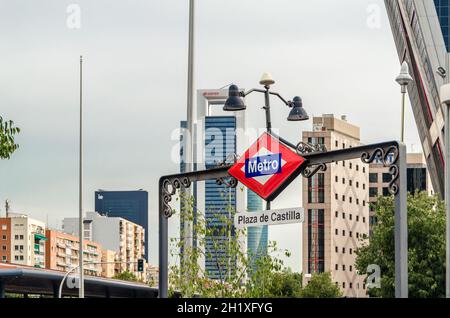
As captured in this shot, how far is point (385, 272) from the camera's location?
176ft

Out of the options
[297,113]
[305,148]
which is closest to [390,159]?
[305,148]

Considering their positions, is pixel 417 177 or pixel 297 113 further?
pixel 417 177

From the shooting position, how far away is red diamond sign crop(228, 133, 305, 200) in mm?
13891

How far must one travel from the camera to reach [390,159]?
1318 centimetres

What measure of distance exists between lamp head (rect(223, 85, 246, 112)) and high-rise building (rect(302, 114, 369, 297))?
5839 inches

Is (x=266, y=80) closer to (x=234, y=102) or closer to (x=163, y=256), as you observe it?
(x=234, y=102)

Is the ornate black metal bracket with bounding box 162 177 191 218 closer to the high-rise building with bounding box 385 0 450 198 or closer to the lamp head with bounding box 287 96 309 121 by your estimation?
the lamp head with bounding box 287 96 309 121

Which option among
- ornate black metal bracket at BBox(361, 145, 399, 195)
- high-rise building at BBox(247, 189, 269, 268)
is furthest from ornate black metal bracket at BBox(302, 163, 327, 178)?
high-rise building at BBox(247, 189, 269, 268)

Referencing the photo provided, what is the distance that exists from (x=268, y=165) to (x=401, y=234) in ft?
8.16

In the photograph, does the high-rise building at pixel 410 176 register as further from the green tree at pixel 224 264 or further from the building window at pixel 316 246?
the green tree at pixel 224 264

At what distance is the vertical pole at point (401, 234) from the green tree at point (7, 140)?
713cm

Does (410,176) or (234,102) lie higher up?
(410,176)
